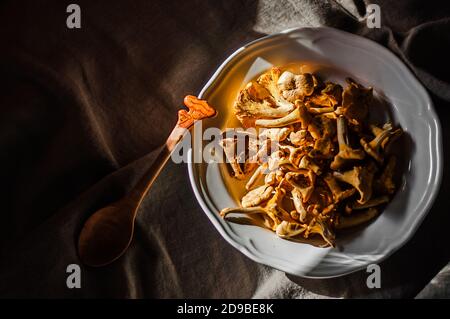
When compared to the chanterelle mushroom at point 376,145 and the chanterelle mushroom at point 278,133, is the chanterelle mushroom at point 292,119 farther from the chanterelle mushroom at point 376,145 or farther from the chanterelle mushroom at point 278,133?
the chanterelle mushroom at point 376,145

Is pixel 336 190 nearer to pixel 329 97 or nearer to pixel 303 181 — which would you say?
pixel 303 181

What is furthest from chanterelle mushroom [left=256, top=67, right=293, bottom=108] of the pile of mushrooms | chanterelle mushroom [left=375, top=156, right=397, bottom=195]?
chanterelle mushroom [left=375, top=156, right=397, bottom=195]

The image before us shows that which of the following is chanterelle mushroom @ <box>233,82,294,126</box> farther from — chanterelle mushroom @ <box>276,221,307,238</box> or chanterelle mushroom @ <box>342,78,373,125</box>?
chanterelle mushroom @ <box>276,221,307,238</box>

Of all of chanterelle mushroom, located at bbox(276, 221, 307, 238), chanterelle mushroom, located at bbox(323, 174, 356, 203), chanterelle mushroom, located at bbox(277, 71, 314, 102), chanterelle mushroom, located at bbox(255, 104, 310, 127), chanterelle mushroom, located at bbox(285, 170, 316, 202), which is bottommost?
chanterelle mushroom, located at bbox(276, 221, 307, 238)

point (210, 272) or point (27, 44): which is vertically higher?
point (27, 44)
